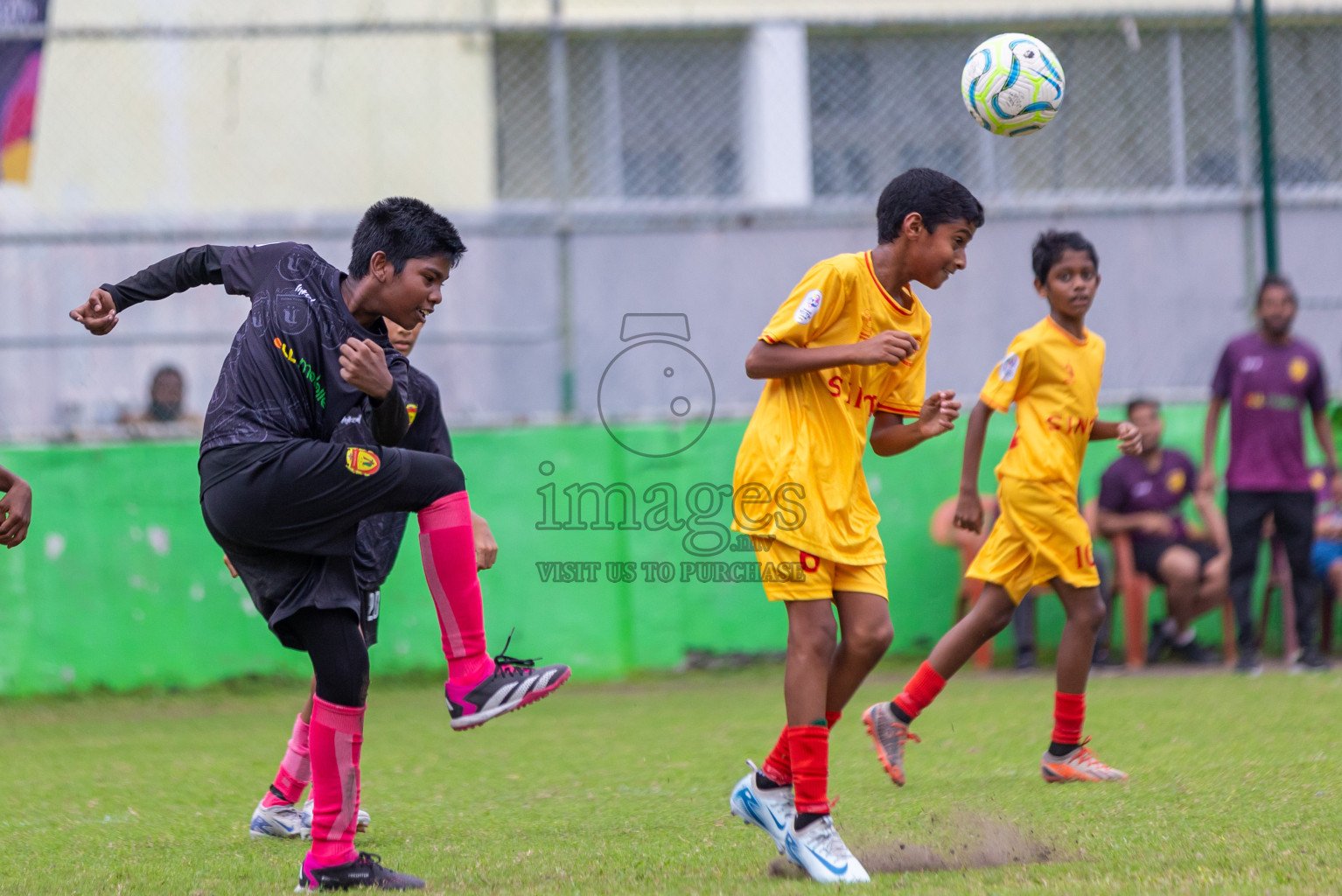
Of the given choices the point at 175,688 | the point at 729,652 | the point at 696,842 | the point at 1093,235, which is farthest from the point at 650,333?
the point at 696,842

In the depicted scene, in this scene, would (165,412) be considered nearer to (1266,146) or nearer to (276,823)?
(276,823)

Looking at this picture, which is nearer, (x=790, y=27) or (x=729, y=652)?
(x=729, y=652)

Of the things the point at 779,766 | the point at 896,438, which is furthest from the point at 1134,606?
the point at 779,766

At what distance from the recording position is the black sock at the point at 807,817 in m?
3.71

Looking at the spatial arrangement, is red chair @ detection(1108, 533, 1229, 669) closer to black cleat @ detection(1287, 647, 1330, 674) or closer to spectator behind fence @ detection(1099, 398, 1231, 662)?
spectator behind fence @ detection(1099, 398, 1231, 662)

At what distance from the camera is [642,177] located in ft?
32.2

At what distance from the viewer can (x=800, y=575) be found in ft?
12.8

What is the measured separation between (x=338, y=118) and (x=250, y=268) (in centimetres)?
698

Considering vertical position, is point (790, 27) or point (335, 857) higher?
point (790, 27)

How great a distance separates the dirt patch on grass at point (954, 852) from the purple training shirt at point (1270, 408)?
4886 millimetres

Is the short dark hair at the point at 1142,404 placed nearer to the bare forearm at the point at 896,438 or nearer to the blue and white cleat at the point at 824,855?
the bare forearm at the point at 896,438

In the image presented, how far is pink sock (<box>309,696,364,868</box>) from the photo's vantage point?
3.68 m

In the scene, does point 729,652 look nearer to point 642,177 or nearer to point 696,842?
point 642,177

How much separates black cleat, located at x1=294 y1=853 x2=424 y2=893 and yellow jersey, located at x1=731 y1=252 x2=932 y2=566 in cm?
131
